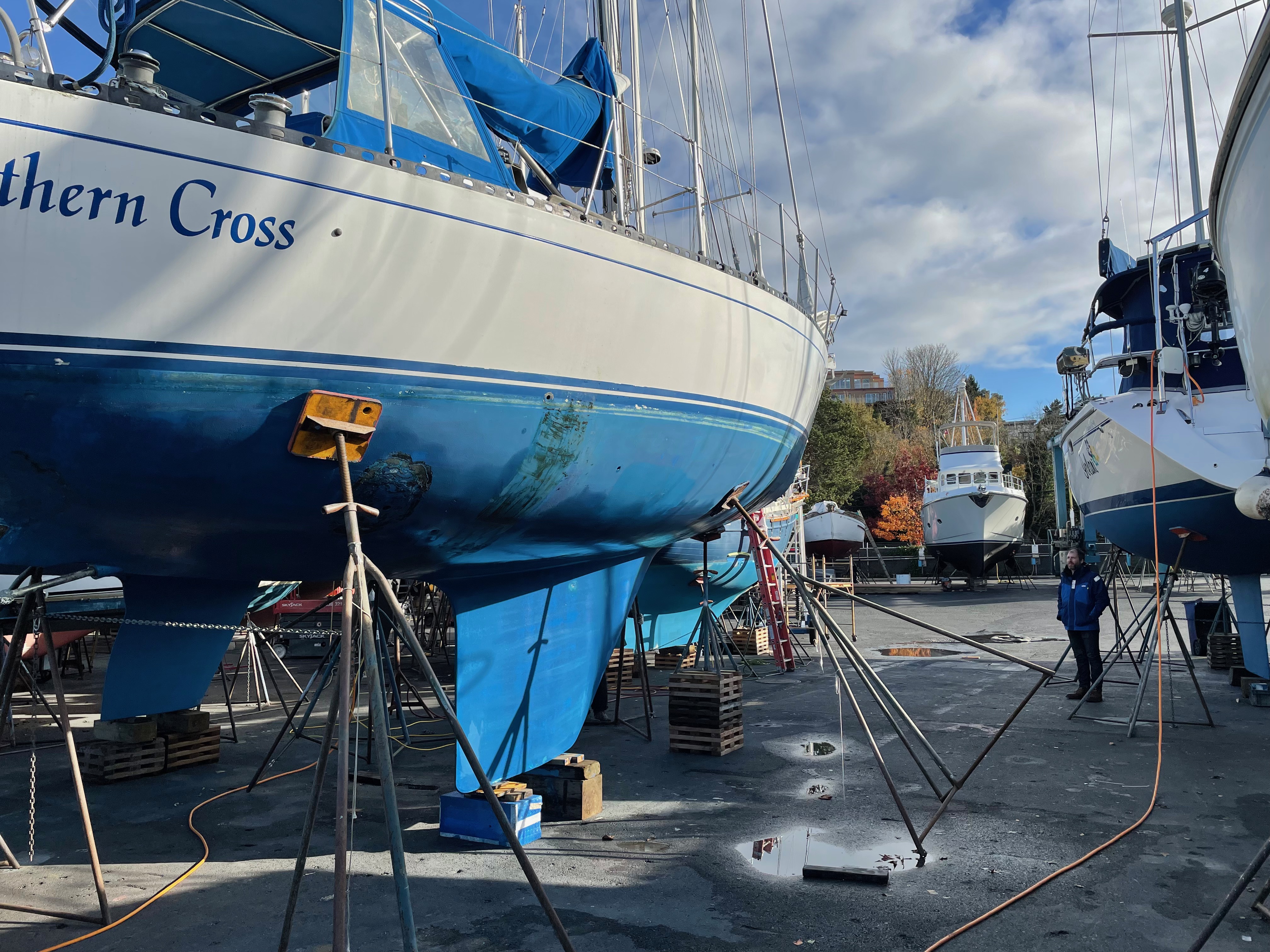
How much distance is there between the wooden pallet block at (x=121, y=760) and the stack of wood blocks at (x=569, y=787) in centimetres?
368

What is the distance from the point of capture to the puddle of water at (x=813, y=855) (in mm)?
4805

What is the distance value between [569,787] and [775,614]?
27.1ft

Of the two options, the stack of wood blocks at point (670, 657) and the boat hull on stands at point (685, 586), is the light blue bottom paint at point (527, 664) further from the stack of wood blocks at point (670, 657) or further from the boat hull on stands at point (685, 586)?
the stack of wood blocks at point (670, 657)

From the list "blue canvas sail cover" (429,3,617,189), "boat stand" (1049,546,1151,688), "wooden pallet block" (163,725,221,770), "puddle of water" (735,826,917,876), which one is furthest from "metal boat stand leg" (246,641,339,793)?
"boat stand" (1049,546,1151,688)

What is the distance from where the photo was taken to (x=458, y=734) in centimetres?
366

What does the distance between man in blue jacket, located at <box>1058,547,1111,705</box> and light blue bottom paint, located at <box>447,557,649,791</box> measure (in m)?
6.00

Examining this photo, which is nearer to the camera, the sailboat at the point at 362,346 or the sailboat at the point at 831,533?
the sailboat at the point at 362,346

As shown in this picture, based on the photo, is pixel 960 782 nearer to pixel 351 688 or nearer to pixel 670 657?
pixel 351 688

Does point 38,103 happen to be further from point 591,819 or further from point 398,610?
point 591,819

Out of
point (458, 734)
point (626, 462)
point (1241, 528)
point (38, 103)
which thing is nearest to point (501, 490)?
point (626, 462)

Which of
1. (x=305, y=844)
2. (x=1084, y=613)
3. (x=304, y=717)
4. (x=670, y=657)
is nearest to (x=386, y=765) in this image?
(x=305, y=844)

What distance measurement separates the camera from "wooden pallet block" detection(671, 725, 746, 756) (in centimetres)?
761

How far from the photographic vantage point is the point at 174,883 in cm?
472

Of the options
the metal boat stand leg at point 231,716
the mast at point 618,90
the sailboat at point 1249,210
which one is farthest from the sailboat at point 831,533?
the sailboat at point 1249,210
